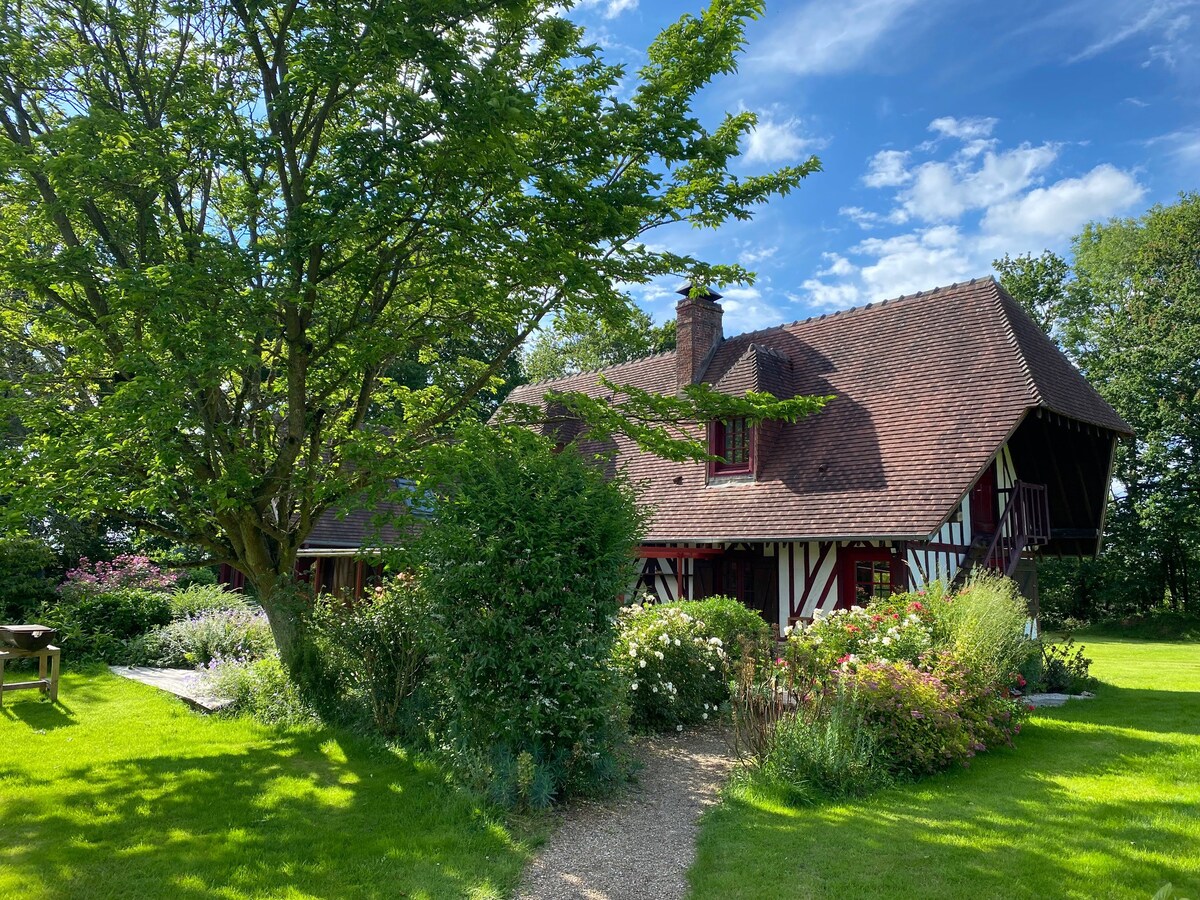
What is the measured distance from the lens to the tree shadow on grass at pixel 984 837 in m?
4.71

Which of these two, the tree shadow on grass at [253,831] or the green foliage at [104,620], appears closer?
the tree shadow on grass at [253,831]

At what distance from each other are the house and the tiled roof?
33 mm

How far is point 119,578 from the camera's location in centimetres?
1612

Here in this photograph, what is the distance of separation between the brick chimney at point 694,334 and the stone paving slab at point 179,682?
1178 cm

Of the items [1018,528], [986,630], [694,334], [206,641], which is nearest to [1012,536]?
[1018,528]

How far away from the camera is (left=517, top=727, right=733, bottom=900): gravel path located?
475 cm

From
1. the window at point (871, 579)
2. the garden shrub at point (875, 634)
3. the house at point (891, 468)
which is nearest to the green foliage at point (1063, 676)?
the house at point (891, 468)

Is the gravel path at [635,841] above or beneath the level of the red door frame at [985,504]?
beneath

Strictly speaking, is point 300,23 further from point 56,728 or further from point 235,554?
point 56,728

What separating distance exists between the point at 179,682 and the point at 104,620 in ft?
13.1

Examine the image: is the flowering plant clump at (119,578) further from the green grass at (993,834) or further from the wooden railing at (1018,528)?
the wooden railing at (1018,528)

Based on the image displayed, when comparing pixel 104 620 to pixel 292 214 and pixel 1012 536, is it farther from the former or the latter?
pixel 1012 536

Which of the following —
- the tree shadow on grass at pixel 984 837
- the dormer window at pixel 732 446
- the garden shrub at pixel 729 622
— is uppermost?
the dormer window at pixel 732 446

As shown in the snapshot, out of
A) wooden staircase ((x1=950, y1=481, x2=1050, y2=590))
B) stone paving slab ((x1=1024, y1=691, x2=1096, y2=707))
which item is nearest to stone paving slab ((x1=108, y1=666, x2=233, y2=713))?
stone paving slab ((x1=1024, y1=691, x2=1096, y2=707))
